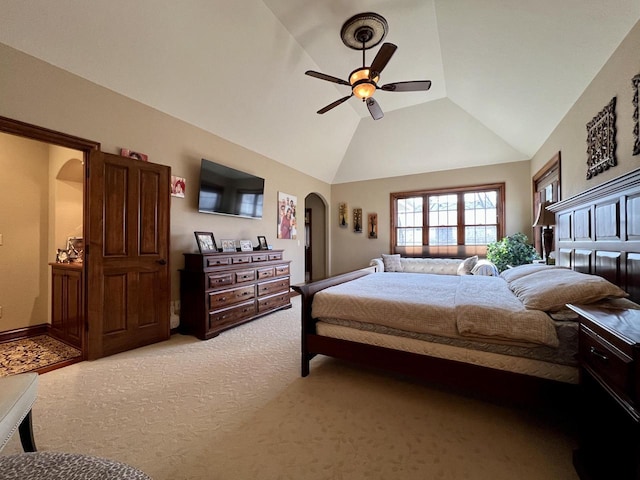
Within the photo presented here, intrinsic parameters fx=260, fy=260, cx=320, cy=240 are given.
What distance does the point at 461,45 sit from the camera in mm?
2951

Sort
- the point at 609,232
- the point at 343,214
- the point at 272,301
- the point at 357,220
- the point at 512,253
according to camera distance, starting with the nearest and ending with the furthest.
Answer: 1. the point at 609,232
2. the point at 272,301
3. the point at 512,253
4. the point at 357,220
5. the point at 343,214

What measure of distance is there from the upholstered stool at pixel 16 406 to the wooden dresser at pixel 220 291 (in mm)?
1817

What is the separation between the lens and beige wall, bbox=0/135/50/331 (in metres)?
3.21

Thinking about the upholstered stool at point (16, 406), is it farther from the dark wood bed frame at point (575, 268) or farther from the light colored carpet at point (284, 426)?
the dark wood bed frame at point (575, 268)

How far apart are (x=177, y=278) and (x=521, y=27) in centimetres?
455

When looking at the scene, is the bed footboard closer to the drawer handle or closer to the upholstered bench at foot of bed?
the drawer handle

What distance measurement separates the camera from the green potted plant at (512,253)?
4.36 meters

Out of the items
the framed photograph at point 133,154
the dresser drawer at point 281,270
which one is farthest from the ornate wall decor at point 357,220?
the framed photograph at point 133,154

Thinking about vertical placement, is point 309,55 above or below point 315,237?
above

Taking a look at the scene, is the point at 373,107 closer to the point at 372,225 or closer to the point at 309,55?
the point at 309,55

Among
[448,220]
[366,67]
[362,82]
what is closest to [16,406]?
[362,82]

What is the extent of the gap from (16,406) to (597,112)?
14.5ft

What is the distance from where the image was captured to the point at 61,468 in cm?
76

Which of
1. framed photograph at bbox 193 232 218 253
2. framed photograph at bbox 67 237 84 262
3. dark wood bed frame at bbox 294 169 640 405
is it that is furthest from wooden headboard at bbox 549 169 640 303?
framed photograph at bbox 67 237 84 262
